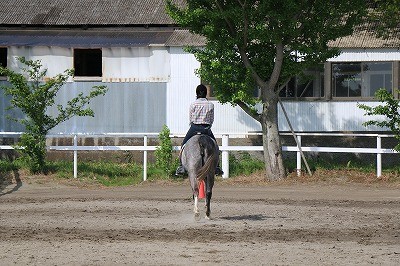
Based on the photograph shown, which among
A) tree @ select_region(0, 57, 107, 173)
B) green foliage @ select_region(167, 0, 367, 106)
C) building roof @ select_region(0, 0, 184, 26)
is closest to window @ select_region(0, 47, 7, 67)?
building roof @ select_region(0, 0, 184, 26)

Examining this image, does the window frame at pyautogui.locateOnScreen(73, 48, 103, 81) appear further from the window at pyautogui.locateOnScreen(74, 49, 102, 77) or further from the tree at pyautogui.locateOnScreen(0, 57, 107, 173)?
the tree at pyautogui.locateOnScreen(0, 57, 107, 173)

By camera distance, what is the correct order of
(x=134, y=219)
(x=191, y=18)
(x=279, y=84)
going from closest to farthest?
(x=134, y=219)
(x=191, y=18)
(x=279, y=84)

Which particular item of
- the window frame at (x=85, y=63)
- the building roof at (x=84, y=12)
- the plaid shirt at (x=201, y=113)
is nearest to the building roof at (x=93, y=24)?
the building roof at (x=84, y=12)

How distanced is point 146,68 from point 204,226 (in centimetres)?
1704

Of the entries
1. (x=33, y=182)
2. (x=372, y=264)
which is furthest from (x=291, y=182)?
(x=372, y=264)

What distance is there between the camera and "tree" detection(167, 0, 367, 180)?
27.6m

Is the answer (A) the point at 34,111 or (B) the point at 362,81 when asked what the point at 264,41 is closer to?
Answer: (B) the point at 362,81

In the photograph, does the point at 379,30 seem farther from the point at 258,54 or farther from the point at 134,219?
the point at 134,219

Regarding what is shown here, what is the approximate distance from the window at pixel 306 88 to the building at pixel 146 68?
3 cm

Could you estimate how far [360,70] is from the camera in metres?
32.6

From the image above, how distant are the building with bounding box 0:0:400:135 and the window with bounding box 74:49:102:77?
3 cm

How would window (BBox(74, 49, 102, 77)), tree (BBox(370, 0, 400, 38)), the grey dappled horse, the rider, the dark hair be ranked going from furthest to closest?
1. window (BBox(74, 49, 102, 77))
2. tree (BBox(370, 0, 400, 38))
3. the dark hair
4. the rider
5. the grey dappled horse

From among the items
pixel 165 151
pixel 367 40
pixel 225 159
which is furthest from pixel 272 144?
pixel 367 40

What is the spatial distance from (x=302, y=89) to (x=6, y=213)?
48.9 ft
